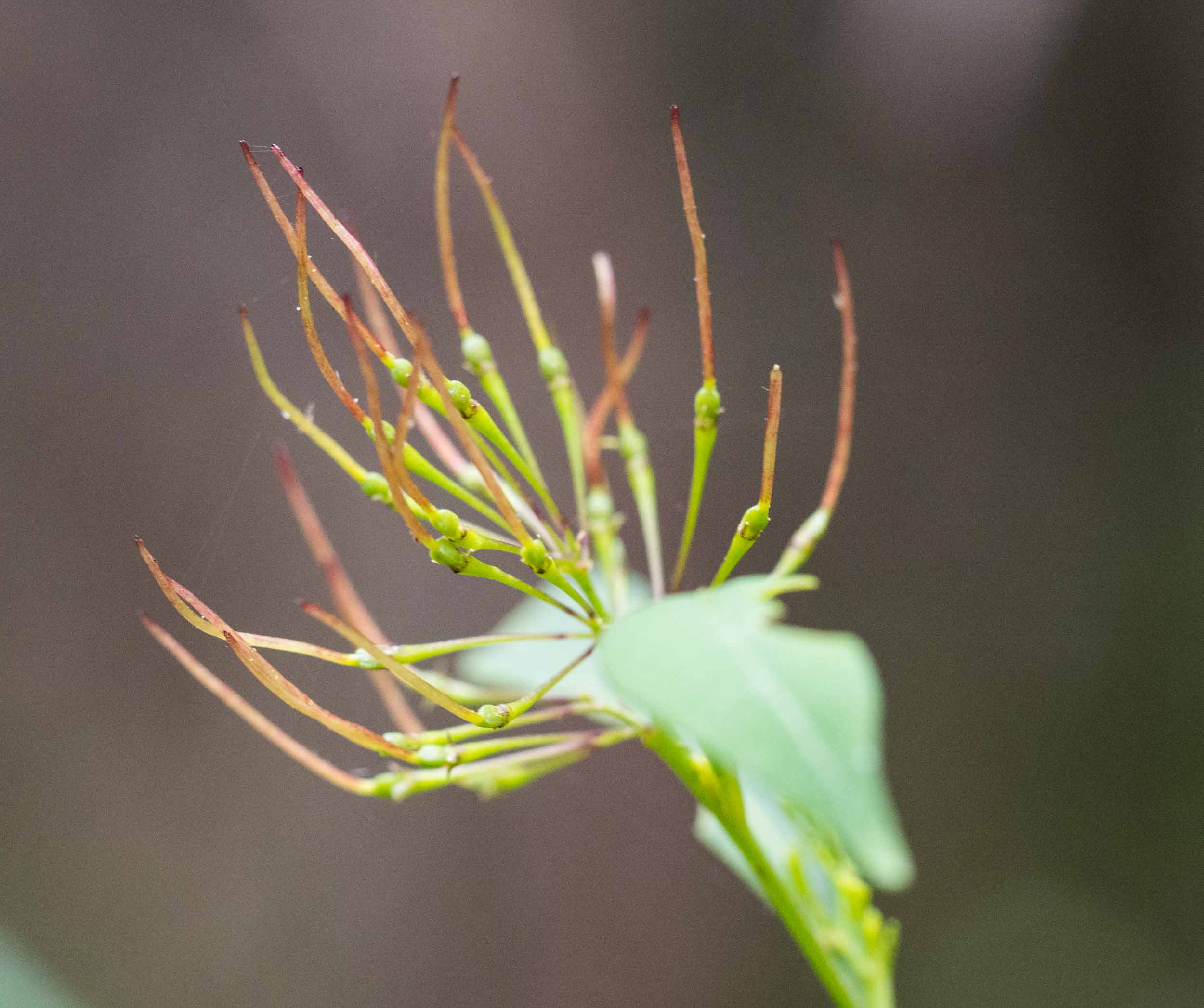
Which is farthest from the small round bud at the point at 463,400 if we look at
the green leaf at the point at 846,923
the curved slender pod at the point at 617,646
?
the green leaf at the point at 846,923

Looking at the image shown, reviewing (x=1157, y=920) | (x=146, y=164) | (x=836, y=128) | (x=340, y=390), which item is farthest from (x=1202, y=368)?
(x=146, y=164)

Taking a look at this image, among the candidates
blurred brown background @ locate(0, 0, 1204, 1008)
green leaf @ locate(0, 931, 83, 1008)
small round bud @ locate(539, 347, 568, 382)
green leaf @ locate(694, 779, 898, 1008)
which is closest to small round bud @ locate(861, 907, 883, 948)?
green leaf @ locate(694, 779, 898, 1008)

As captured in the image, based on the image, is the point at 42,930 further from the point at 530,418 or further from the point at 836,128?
the point at 836,128

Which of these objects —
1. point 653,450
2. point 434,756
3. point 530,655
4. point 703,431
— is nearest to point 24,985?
point 530,655

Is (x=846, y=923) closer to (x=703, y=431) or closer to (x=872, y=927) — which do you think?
(x=872, y=927)

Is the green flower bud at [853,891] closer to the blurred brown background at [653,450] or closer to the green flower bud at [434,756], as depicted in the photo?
the green flower bud at [434,756]
